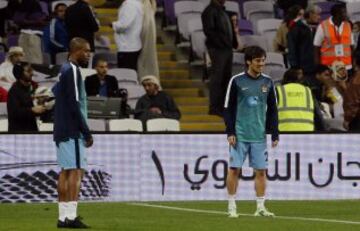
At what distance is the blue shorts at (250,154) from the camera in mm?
18828

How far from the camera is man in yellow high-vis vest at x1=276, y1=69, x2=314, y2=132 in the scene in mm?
23156

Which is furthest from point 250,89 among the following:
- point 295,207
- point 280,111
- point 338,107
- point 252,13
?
point 252,13

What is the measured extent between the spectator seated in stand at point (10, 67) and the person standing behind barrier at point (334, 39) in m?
5.81

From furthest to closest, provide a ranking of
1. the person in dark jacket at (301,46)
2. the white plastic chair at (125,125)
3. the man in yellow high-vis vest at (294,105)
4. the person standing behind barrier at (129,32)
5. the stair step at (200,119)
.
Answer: the person in dark jacket at (301,46) → the person standing behind barrier at (129,32) → the stair step at (200,119) → the white plastic chair at (125,125) → the man in yellow high-vis vest at (294,105)

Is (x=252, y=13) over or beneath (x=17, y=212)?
over

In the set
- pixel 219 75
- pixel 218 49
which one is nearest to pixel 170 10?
pixel 218 49

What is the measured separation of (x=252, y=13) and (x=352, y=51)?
10.5 ft

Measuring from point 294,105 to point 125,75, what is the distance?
15.8 feet

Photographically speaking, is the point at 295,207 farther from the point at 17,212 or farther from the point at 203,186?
the point at 17,212

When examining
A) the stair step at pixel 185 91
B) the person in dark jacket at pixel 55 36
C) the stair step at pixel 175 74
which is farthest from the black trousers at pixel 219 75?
the person in dark jacket at pixel 55 36

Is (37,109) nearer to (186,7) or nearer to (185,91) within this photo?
(185,91)

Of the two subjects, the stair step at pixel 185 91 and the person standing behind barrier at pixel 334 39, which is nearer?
the person standing behind barrier at pixel 334 39

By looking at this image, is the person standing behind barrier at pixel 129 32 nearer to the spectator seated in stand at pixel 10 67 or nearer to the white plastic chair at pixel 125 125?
the spectator seated in stand at pixel 10 67

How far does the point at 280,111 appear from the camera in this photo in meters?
23.4
